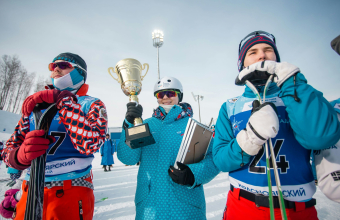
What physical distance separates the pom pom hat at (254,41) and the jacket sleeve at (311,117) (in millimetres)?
634

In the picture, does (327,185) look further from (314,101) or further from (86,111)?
(86,111)

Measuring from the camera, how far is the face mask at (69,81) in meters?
1.82

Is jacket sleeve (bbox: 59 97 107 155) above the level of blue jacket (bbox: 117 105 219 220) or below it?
above

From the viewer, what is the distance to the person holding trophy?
1414 mm

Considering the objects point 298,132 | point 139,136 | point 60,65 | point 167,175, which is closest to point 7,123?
point 60,65

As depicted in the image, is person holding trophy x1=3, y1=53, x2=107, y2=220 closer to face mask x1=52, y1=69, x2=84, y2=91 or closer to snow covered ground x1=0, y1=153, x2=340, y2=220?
face mask x1=52, y1=69, x2=84, y2=91

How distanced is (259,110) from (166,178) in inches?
44.0

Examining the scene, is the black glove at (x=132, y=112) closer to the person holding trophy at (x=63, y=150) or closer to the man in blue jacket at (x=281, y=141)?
the person holding trophy at (x=63, y=150)

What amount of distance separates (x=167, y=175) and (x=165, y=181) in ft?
0.20

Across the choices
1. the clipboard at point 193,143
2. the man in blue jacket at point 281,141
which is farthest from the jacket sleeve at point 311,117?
the clipboard at point 193,143

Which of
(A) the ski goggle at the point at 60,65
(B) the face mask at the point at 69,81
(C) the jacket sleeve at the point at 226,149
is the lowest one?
(C) the jacket sleeve at the point at 226,149

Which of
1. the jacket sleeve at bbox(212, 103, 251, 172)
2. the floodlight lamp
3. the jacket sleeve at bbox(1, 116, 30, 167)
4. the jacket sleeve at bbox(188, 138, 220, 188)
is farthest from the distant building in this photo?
A: the jacket sleeve at bbox(212, 103, 251, 172)

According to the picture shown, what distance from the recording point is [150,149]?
5.98 feet

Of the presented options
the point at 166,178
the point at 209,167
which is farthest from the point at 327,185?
the point at 166,178
